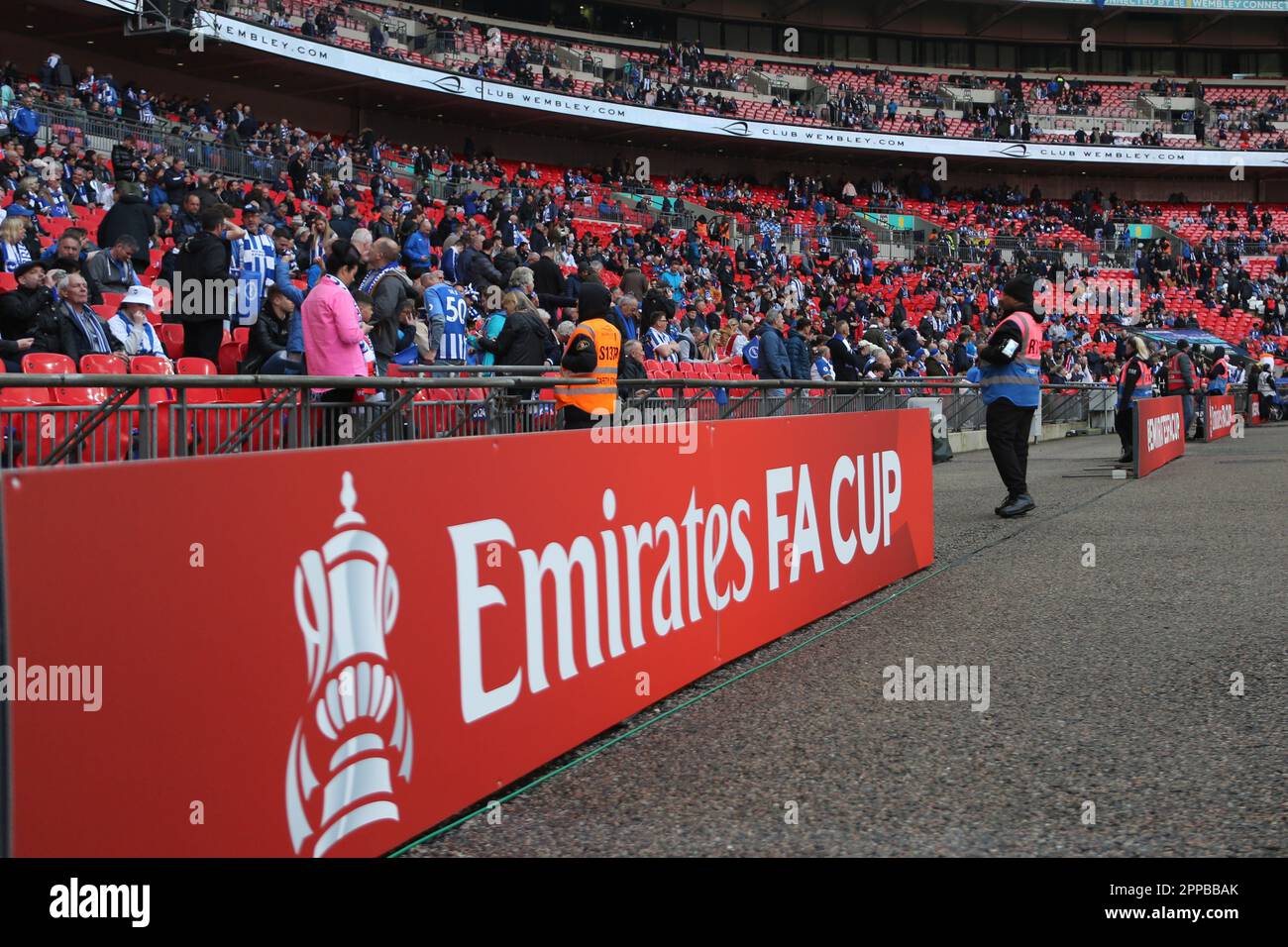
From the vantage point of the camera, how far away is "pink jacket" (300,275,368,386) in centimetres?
833

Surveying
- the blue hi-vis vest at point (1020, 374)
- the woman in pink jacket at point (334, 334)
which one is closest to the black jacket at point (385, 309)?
the woman in pink jacket at point (334, 334)

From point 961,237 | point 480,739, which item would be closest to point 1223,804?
point 480,739

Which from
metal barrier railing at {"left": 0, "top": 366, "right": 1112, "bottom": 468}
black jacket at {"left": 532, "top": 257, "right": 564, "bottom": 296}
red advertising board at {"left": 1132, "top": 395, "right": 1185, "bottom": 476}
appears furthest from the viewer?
red advertising board at {"left": 1132, "top": 395, "right": 1185, "bottom": 476}

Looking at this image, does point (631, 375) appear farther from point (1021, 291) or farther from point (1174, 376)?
point (1174, 376)

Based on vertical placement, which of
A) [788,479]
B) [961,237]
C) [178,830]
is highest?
[961,237]

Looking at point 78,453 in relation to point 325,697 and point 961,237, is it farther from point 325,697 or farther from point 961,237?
point 961,237

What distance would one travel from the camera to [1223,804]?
12.8ft

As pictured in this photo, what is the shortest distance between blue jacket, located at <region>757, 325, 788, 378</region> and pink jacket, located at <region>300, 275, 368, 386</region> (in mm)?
7934

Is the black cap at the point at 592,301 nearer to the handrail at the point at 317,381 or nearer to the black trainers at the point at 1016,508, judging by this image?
the handrail at the point at 317,381

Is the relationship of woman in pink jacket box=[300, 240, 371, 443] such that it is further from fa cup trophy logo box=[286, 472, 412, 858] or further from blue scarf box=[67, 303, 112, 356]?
fa cup trophy logo box=[286, 472, 412, 858]

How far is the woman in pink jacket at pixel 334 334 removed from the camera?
27.3 feet

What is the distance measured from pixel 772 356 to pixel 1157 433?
20.1 feet

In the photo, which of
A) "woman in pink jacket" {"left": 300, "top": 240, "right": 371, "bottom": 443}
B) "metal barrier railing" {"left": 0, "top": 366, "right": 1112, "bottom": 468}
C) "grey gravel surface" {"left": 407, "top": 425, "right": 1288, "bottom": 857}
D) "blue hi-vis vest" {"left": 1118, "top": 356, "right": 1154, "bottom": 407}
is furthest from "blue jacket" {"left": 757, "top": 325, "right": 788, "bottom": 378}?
"woman in pink jacket" {"left": 300, "top": 240, "right": 371, "bottom": 443}

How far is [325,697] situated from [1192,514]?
1036 cm
